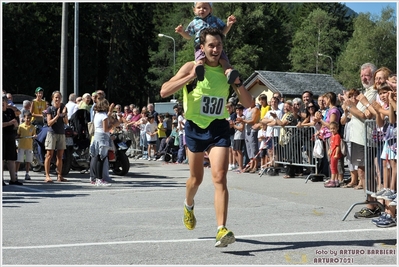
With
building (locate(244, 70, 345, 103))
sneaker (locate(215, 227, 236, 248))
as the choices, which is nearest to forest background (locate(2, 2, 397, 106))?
building (locate(244, 70, 345, 103))

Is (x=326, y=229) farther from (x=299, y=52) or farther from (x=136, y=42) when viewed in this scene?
(x=299, y=52)

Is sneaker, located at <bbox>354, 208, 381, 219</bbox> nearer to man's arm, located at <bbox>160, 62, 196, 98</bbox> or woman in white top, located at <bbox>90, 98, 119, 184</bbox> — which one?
man's arm, located at <bbox>160, 62, 196, 98</bbox>

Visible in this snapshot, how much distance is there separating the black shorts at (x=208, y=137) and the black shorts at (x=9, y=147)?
8.55m

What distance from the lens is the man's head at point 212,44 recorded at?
7.82 m

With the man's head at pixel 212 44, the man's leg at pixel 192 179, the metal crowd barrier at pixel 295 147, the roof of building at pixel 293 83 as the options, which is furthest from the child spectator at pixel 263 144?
the roof of building at pixel 293 83

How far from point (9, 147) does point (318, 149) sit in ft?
21.4

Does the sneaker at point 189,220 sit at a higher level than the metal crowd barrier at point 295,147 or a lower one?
lower

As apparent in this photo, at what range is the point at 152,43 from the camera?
8181cm

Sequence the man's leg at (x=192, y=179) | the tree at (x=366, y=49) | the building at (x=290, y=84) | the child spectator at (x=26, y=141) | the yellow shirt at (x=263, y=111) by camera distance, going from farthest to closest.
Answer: the tree at (x=366, y=49), the building at (x=290, y=84), the yellow shirt at (x=263, y=111), the child spectator at (x=26, y=141), the man's leg at (x=192, y=179)

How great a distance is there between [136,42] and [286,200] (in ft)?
222

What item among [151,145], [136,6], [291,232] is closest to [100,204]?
[291,232]

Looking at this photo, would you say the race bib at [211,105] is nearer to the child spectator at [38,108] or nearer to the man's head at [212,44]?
the man's head at [212,44]

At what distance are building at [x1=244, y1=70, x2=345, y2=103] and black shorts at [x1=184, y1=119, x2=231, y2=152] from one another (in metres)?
40.2

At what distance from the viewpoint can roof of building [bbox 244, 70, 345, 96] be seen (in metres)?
49.1
